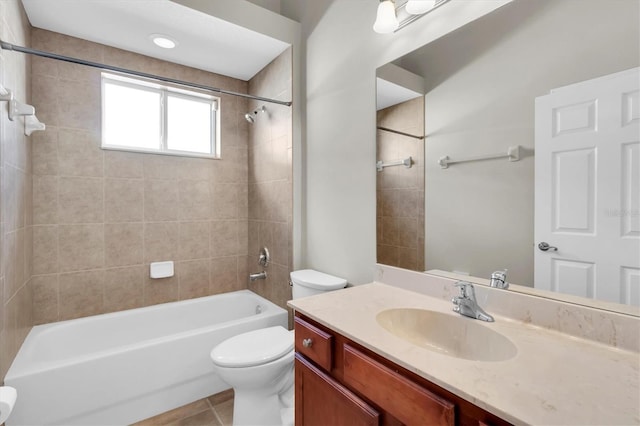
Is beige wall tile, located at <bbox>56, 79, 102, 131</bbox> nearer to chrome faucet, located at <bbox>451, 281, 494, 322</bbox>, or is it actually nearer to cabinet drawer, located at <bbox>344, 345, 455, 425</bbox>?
cabinet drawer, located at <bbox>344, 345, 455, 425</bbox>

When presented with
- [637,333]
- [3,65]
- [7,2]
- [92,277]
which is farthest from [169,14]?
[637,333]

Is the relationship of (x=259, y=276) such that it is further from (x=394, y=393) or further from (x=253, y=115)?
(x=394, y=393)

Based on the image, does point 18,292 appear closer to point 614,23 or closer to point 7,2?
point 7,2

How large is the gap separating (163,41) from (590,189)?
270 cm

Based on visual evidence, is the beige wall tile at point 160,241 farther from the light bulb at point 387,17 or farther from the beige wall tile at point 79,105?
the light bulb at point 387,17

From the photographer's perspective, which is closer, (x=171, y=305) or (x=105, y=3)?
(x=105, y=3)

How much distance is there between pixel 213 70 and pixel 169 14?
33.2 inches

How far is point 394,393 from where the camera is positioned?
0.83 m

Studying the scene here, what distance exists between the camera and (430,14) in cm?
139

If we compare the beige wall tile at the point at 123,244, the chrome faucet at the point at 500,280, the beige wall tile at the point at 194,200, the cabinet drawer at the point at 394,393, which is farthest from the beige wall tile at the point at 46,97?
the chrome faucet at the point at 500,280

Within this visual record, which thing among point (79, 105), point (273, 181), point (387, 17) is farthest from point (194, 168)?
point (387, 17)

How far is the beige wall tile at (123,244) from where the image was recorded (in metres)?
2.39

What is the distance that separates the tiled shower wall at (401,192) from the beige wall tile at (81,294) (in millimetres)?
2203

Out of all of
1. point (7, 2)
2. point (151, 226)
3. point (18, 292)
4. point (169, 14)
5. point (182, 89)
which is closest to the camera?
point (7, 2)
